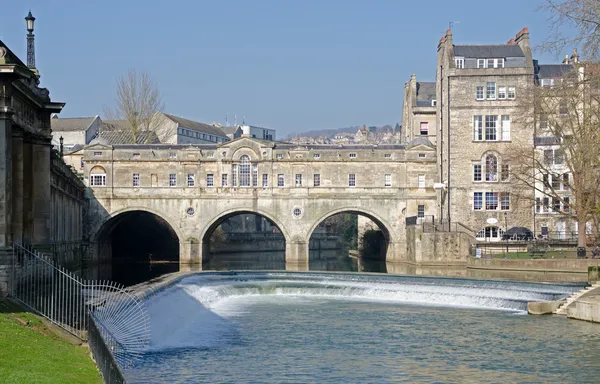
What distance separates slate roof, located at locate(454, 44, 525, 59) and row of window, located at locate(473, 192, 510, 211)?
1018 cm

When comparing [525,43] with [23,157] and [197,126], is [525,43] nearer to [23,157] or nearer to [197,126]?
[23,157]

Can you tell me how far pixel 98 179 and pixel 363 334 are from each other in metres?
43.0

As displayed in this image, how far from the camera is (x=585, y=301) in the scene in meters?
27.3

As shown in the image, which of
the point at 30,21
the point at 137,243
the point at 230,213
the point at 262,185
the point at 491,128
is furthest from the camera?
the point at 137,243

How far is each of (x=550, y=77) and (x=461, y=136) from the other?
956 cm

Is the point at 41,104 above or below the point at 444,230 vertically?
above

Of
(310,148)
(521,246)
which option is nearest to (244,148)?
(310,148)

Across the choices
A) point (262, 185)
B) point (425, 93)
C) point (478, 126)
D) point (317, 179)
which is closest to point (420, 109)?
point (425, 93)

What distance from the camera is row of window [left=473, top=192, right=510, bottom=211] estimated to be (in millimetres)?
61500

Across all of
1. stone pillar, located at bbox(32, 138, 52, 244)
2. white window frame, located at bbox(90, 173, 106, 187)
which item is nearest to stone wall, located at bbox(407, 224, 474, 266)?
white window frame, located at bbox(90, 173, 106, 187)

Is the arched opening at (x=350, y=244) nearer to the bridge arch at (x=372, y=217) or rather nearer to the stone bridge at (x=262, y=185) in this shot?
the bridge arch at (x=372, y=217)

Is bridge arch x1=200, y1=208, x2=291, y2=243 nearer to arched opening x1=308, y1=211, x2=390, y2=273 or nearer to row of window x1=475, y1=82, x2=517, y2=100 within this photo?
arched opening x1=308, y1=211, x2=390, y2=273

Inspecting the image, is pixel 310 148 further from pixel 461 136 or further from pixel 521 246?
pixel 521 246

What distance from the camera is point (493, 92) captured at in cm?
6103
